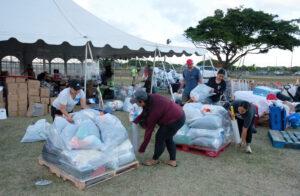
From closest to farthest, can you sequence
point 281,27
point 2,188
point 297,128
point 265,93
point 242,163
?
point 2,188 < point 242,163 < point 297,128 < point 265,93 < point 281,27

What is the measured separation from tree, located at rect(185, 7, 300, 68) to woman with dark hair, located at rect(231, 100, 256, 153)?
21979 millimetres

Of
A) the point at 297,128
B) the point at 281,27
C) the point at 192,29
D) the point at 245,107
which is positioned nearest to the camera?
the point at 245,107

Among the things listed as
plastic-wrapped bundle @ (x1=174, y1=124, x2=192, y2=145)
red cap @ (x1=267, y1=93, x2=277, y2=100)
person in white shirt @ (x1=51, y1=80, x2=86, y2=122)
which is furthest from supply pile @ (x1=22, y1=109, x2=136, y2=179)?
red cap @ (x1=267, y1=93, x2=277, y2=100)

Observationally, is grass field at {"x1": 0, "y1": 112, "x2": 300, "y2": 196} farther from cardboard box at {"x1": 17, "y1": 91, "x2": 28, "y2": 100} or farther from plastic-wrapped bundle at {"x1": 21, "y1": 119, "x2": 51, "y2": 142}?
cardboard box at {"x1": 17, "y1": 91, "x2": 28, "y2": 100}

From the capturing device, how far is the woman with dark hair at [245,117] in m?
4.84

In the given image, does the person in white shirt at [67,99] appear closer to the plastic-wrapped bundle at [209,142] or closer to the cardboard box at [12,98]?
the plastic-wrapped bundle at [209,142]

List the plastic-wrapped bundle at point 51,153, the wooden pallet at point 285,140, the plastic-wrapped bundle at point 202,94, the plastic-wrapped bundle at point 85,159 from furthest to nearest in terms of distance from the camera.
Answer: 1. the plastic-wrapped bundle at point 202,94
2. the wooden pallet at point 285,140
3. the plastic-wrapped bundle at point 51,153
4. the plastic-wrapped bundle at point 85,159

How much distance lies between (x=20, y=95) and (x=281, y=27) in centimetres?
2459

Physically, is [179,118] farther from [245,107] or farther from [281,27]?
[281,27]

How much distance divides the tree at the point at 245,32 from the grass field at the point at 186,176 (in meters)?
22.6

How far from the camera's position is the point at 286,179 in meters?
3.96

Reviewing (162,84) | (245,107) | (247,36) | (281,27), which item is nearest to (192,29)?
(247,36)

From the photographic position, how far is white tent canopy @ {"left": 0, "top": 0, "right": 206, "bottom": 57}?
6957mm

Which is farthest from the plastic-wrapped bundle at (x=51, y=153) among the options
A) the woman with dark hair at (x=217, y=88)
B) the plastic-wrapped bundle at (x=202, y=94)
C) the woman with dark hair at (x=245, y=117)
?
the woman with dark hair at (x=217, y=88)
